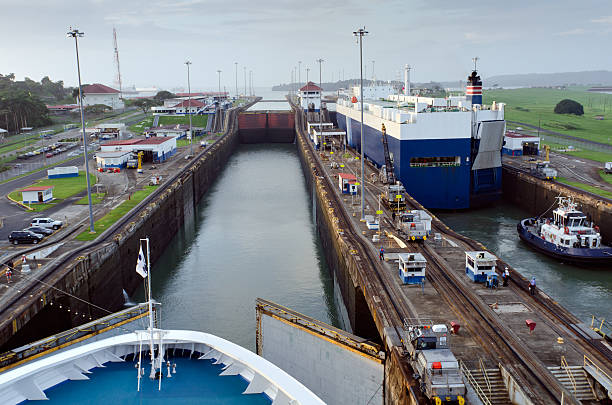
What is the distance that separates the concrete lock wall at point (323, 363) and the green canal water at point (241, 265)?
6.85 metres

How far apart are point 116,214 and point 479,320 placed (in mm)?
38651

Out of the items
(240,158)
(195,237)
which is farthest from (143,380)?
(240,158)

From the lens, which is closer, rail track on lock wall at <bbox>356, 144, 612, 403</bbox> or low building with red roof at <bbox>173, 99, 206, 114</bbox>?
rail track on lock wall at <bbox>356, 144, 612, 403</bbox>

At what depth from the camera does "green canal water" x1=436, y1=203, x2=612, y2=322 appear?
137 feet

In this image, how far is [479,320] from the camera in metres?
28.0

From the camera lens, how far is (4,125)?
13788 cm

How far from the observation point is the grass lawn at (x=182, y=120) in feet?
511

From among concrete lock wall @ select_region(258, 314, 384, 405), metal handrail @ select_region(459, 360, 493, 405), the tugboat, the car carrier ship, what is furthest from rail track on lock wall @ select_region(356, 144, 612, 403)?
the car carrier ship

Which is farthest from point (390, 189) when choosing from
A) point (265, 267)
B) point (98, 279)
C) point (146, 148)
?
point (146, 148)

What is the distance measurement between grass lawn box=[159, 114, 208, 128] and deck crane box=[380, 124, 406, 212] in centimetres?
9315

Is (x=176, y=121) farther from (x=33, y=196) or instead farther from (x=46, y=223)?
(x=46, y=223)

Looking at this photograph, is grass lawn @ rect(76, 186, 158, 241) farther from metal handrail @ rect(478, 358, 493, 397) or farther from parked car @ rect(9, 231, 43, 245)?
metal handrail @ rect(478, 358, 493, 397)

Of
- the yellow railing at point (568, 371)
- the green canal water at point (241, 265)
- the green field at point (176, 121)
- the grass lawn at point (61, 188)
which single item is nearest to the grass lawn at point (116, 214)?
the green canal water at point (241, 265)

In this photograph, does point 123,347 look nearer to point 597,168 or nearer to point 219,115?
point 597,168
